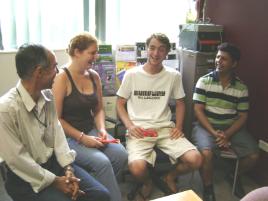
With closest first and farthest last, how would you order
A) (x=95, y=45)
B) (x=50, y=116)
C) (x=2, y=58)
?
(x=50, y=116), (x=95, y=45), (x=2, y=58)

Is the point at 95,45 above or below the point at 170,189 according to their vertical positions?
above

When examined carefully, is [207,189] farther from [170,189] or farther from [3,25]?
[3,25]

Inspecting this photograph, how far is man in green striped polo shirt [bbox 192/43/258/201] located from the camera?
7.63ft

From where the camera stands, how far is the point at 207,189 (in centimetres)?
227

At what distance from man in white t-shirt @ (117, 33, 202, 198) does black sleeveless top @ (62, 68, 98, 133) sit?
0.96 ft

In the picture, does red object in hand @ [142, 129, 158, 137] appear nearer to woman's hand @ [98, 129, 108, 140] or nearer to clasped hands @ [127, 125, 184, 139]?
clasped hands @ [127, 125, 184, 139]

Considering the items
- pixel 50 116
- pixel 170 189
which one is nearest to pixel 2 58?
pixel 50 116

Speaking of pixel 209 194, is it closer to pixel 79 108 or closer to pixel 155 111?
pixel 155 111

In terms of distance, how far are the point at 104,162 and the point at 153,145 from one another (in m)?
0.50

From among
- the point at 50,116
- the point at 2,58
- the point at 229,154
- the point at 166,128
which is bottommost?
the point at 229,154

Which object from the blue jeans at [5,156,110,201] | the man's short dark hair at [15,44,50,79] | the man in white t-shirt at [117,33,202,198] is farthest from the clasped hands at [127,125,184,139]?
the man's short dark hair at [15,44,50,79]

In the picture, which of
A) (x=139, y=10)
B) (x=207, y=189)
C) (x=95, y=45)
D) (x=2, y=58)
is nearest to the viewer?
(x=95, y=45)

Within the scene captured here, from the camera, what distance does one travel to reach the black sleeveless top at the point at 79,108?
2.00 metres

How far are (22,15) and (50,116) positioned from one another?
50.2 inches
